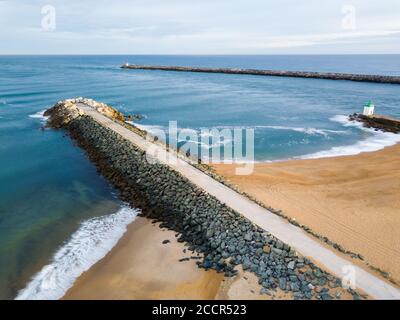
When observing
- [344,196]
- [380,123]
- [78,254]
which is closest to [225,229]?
[78,254]

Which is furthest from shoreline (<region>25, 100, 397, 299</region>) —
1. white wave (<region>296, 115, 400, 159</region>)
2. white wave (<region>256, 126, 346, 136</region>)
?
white wave (<region>256, 126, 346, 136</region>)

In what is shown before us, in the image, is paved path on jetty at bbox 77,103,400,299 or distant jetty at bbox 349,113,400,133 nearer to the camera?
paved path on jetty at bbox 77,103,400,299

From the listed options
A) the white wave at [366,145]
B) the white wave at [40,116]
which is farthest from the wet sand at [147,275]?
the white wave at [40,116]

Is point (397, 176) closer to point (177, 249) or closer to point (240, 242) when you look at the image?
point (240, 242)

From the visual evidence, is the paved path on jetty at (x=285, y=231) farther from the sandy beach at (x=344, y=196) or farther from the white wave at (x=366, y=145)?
the white wave at (x=366, y=145)

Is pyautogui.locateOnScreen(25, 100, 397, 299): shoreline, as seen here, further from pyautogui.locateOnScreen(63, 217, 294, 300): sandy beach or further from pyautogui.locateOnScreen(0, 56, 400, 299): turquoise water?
pyautogui.locateOnScreen(0, 56, 400, 299): turquoise water

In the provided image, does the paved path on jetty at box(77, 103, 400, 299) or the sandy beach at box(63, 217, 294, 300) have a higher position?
the paved path on jetty at box(77, 103, 400, 299)
